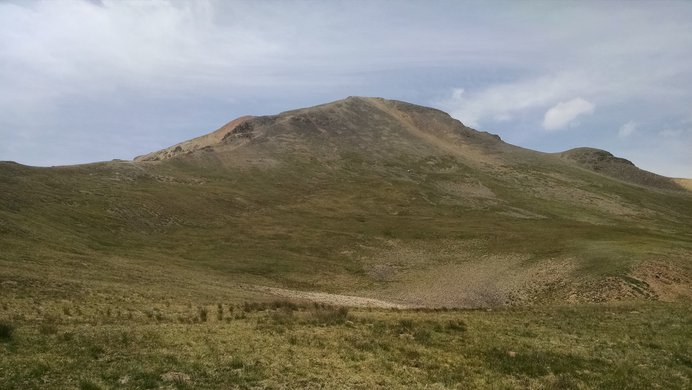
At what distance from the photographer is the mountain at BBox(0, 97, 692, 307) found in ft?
167

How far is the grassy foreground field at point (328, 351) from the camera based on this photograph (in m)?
18.3

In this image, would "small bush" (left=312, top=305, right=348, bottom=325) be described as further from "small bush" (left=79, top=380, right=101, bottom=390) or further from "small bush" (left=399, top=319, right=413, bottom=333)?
"small bush" (left=79, top=380, right=101, bottom=390)

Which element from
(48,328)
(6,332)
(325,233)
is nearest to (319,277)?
(325,233)

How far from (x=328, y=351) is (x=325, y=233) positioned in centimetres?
6984

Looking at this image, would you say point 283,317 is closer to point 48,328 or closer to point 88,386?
point 48,328

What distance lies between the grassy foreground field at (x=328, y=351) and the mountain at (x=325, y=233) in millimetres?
11478

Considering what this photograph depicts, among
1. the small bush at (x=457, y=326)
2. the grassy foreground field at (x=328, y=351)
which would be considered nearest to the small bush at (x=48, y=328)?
the grassy foreground field at (x=328, y=351)

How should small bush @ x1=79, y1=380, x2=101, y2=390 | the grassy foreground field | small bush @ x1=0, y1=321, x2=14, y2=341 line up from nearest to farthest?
small bush @ x1=79, y1=380, x2=101, y2=390
the grassy foreground field
small bush @ x1=0, y1=321, x2=14, y2=341

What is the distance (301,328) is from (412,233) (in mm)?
68532

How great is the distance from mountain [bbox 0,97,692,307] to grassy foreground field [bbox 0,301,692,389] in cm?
1148

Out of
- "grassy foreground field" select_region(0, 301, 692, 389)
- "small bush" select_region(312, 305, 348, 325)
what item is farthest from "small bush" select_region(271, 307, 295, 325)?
"small bush" select_region(312, 305, 348, 325)

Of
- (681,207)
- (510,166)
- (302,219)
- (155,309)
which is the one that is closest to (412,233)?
(302,219)

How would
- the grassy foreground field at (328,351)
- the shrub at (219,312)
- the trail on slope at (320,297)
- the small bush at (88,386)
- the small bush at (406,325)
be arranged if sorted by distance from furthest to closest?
1. the trail on slope at (320,297)
2. the shrub at (219,312)
3. the small bush at (406,325)
4. the grassy foreground field at (328,351)
5. the small bush at (88,386)

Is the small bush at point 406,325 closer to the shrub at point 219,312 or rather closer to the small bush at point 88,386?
the shrub at point 219,312
